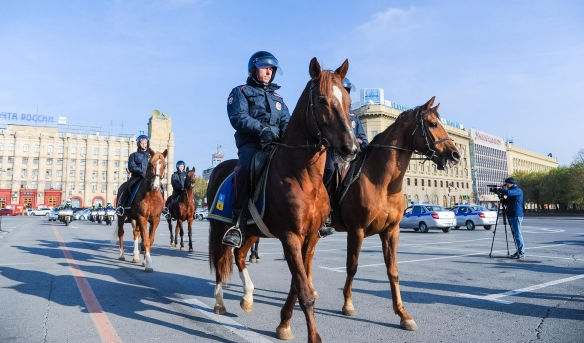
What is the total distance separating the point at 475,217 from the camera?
86.4 feet

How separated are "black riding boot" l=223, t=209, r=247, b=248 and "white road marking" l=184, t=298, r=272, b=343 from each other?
94 centimetres

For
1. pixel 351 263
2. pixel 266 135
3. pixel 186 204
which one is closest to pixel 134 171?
pixel 186 204

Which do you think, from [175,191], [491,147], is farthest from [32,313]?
[491,147]

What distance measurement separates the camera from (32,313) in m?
4.67

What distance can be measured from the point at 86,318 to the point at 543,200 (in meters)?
78.8

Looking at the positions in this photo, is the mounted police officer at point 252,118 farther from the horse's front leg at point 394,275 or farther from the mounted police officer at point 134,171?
the mounted police officer at point 134,171

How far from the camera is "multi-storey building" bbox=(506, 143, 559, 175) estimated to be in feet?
430

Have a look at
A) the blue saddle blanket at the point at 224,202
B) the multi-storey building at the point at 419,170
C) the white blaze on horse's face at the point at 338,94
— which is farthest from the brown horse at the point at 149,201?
the multi-storey building at the point at 419,170

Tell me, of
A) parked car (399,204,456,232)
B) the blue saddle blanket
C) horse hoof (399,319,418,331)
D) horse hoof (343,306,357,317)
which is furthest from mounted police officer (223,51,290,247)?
parked car (399,204,456,232)

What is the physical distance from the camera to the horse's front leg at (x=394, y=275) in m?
4.09

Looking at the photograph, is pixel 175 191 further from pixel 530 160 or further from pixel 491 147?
pixel 530 160

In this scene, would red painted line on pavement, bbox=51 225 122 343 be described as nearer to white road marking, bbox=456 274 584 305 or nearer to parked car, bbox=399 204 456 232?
white road marking, bbox=456 274 584 305

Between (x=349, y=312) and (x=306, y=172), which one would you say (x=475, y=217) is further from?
(x=306, y=172)

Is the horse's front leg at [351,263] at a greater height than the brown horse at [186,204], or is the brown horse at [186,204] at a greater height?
the brown horse at [186,204]
